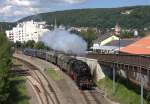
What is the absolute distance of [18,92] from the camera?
255ft

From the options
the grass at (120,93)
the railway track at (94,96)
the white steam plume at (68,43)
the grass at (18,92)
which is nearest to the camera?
the grass at (120,93)

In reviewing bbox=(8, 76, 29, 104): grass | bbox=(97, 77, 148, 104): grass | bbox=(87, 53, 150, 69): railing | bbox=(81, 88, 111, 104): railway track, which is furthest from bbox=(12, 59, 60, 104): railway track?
bbox=(87, 53, 150, 69): railing

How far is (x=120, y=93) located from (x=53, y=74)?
34.0 metres

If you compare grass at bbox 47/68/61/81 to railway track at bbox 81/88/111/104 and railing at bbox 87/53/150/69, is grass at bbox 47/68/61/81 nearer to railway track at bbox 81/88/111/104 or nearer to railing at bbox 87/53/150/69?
railing at bbox 87/53/150/69

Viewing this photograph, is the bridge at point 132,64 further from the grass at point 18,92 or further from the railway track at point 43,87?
the grass at point 18,92

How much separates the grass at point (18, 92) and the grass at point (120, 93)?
13138mm

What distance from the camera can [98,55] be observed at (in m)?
86.6

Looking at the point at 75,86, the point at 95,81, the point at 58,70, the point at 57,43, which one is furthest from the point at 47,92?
the point at 57,43

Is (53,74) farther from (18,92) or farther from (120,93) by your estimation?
(120,93)

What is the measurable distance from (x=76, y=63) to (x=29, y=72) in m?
31.6

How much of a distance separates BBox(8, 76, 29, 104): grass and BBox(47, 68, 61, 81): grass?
6.75 m

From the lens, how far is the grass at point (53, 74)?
93275mm

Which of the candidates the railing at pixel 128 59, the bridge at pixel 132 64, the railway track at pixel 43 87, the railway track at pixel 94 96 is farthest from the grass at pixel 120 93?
the railway track at pixel 43 87

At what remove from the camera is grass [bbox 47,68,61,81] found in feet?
306
